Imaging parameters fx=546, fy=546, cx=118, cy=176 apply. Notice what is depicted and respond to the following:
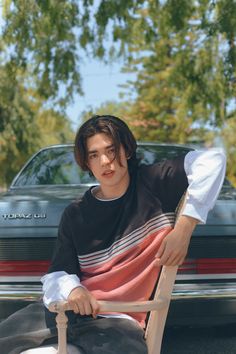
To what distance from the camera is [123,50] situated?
10977 mm

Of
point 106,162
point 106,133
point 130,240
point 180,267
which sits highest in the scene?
point 106,133

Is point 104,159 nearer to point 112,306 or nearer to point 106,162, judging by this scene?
point 106,162

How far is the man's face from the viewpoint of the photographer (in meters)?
2.27

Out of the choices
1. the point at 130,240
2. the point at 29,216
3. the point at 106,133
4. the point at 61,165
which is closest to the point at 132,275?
the point at 130,240

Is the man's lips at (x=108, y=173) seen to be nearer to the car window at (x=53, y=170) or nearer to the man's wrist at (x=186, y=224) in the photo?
the man's wrist at (x=186, y=224)

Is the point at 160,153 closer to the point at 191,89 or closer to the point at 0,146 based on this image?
the point at 191,89

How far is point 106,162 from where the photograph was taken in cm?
228

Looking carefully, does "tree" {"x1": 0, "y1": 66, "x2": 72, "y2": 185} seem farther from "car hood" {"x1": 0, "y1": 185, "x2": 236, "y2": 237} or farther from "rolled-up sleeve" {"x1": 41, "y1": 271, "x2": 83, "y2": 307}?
"rolled-up sleeve" {"x1": 41, "y1": 271, "x2": 83, "y2": 307}

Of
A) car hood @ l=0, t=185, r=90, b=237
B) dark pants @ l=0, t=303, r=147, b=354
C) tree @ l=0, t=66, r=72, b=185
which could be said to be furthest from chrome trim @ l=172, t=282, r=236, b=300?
tree @ l=0, t=66, r=72, b=185

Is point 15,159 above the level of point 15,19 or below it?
below

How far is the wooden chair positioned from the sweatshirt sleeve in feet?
0.23

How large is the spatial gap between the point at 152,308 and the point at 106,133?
2.42ft

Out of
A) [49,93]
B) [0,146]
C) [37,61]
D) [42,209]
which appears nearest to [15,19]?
[37,61]

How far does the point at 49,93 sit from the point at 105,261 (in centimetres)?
881
